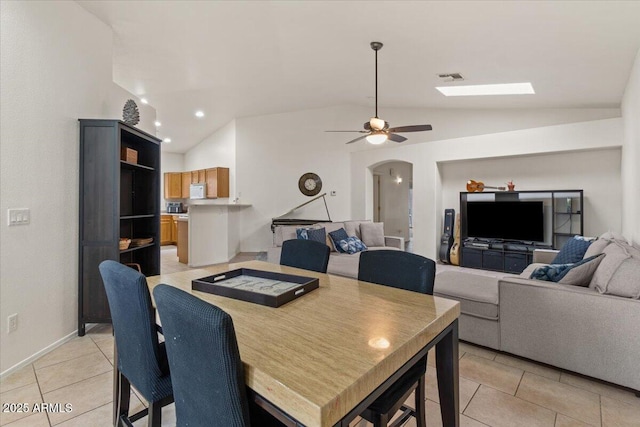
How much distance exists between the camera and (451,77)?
4090 mm

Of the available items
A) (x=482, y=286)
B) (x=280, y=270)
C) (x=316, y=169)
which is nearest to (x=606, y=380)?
(x=482, y=286)

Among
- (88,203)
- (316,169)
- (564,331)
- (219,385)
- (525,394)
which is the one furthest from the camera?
(316,169)

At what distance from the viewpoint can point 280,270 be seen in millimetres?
2059

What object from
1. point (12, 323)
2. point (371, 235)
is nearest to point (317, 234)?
point (371, 235)

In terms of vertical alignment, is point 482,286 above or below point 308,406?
below

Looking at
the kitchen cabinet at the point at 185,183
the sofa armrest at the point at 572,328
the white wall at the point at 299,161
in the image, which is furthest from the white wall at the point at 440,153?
the kitchen cabinet at the point at 185,183

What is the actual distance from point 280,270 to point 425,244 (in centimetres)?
486

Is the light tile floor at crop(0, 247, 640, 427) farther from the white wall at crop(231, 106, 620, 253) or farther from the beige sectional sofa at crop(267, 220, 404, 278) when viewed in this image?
the white wall at crop(231, 106, 620, 253)

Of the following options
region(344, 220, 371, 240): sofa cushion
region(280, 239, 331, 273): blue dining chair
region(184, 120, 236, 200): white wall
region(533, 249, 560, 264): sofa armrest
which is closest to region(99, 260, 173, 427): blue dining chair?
region(280, 239, 331, 273): blue dining chair

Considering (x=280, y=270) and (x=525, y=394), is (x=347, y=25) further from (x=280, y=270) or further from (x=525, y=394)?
(x=525, y=394)

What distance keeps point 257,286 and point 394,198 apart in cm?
841

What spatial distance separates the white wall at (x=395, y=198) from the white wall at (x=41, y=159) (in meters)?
7.70

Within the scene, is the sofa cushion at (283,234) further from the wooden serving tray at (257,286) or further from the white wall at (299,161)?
the wooden serving tray at (257,286)

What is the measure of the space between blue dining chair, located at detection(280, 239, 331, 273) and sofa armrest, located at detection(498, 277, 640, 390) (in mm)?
1465
